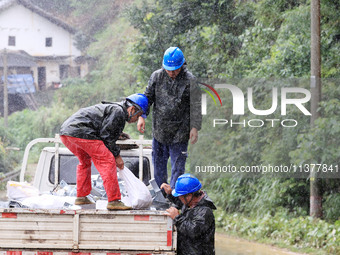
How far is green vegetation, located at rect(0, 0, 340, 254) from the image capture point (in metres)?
12.0

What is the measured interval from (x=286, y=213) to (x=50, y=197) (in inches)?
336

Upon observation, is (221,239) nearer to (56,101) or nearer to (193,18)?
(193,18)

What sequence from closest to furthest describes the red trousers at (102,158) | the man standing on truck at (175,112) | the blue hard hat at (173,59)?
the red trousers at (102,158), the blue hard hat at (173,59), the man standing on truck at (175,112)

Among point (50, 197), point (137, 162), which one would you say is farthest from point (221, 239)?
point (50, 197)

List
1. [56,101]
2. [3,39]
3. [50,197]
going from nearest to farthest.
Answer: [50,197] < [56,101] < [3,39]

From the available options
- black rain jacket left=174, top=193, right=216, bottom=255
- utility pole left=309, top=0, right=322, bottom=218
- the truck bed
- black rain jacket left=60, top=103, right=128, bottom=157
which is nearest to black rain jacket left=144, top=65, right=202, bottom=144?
black rain jacket left=60, top=103, right=128, bottom=157

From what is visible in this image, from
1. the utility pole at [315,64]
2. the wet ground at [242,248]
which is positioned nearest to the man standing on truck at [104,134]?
the wet ground at [242,248]

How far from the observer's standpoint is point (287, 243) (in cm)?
1166

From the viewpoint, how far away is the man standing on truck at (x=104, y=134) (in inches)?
226

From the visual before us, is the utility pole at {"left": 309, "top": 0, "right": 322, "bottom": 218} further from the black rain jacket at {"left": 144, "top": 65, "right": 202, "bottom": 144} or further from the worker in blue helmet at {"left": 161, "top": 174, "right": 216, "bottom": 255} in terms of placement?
the worker in blue helmet at {"left": 161, "top": 174, "right": 216, "bottom": 255}

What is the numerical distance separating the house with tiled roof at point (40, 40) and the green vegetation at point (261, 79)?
2851cm

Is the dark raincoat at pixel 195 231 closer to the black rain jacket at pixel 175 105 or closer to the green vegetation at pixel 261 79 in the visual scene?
the black rain jacket at pixel 175 105

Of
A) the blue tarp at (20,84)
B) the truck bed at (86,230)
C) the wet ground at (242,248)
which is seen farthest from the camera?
the blue tarp at (20,84)

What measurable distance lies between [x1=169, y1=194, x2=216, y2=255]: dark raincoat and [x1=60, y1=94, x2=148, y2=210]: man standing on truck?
595 mm
